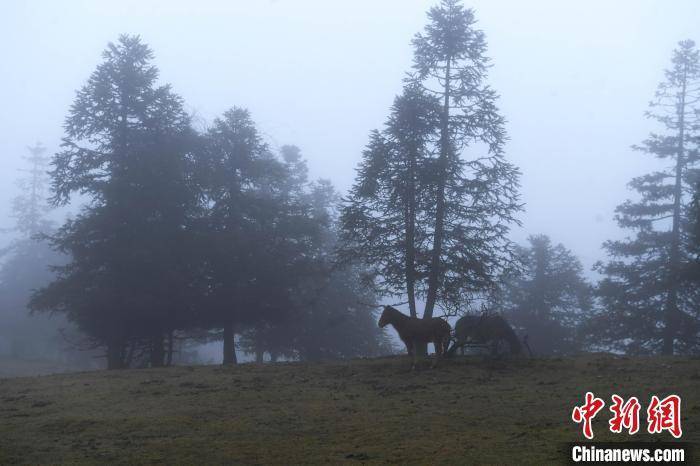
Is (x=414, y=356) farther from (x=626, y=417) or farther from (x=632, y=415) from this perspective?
(x=632, y=415)

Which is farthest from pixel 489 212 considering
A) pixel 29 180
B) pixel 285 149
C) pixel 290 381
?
pixel 29 180

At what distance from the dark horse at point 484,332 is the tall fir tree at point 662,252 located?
1283 centimetres

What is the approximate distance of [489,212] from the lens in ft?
77.7

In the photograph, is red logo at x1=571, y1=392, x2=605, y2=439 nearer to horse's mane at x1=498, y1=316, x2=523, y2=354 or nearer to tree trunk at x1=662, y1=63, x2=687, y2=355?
horse's mane at x1=498, y1=316, x2=523, y2=354

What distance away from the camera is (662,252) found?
32344mm

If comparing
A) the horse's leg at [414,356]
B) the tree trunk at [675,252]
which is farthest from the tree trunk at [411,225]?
the tree trunk at [675,252]

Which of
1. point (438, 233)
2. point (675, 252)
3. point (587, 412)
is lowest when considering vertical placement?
point (587, 412)

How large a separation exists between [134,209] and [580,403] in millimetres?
20150

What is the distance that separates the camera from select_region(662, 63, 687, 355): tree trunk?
30.2m

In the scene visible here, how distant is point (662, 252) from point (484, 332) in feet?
54.5

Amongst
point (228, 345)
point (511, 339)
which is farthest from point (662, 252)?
point (228, 345)

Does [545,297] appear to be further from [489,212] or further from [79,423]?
[79,423]

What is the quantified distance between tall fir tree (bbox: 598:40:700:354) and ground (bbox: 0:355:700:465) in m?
13.4

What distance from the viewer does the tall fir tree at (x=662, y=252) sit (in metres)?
30.5
